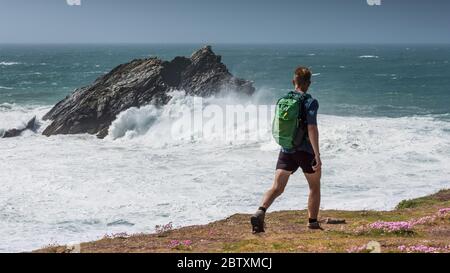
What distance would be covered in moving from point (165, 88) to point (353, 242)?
4511cm

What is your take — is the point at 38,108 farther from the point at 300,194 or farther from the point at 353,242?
the point at 353,242

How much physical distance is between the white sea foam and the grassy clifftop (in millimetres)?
5934

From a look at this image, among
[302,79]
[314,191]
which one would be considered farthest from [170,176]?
[302,79]

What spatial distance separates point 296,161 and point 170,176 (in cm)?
2057

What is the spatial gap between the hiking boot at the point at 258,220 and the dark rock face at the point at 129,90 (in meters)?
36.3

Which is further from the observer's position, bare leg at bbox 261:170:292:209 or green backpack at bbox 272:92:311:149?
bare leg at bbox 261:170:292:209

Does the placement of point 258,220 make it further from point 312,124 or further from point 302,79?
point 302,79

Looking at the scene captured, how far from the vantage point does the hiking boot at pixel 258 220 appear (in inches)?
428

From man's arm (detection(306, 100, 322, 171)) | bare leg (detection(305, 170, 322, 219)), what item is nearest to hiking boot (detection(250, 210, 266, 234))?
bare leg (detection(305, 170, 322, 219))

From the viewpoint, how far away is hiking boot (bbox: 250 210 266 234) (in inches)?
428

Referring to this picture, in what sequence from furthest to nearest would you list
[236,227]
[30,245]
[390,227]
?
[30,245]
[236,227]
[390,227]

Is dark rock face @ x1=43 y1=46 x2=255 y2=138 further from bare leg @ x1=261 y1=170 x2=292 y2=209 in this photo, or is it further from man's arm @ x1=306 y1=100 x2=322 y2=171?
man's arm @ x1=306 y1=100 x2=322 y2=171
